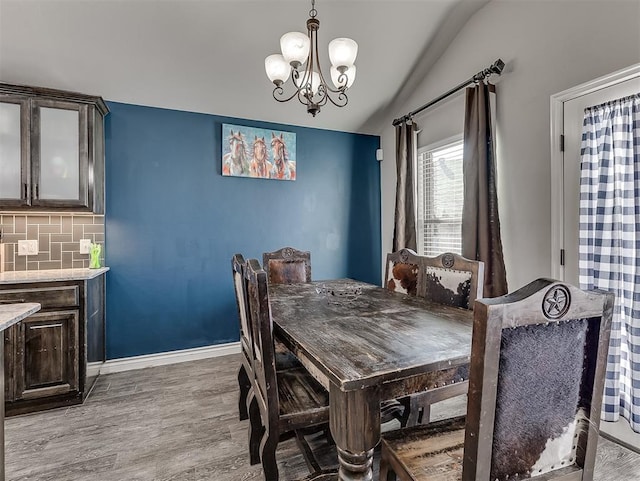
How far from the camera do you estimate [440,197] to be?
331cm

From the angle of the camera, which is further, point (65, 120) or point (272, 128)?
point (272, 128)

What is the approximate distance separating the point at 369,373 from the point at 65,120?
3.09m

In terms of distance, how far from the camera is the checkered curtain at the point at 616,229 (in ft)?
5.90

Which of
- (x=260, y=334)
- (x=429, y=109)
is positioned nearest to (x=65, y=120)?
(x=260, y=334)

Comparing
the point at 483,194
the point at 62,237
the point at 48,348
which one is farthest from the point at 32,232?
the point at 483,194

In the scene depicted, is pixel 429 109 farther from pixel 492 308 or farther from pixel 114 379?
pixel 114 379

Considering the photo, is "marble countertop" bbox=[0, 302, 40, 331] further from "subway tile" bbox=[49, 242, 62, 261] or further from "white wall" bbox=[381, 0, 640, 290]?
"white wall" bbox=[381, 0, 640, 290]

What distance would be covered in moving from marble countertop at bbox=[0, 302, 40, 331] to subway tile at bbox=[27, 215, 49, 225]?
1895mm

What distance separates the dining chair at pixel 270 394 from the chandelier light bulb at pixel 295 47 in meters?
1.13

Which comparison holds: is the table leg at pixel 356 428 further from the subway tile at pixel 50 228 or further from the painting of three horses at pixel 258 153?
the subway tile at pixel 50 228

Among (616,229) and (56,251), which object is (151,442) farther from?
(616,229)

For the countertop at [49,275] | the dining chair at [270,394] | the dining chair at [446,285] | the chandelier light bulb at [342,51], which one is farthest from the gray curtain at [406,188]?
the countertop at [49,275]

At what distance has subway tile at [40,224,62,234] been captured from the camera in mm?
2886

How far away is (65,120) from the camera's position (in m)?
2.66
